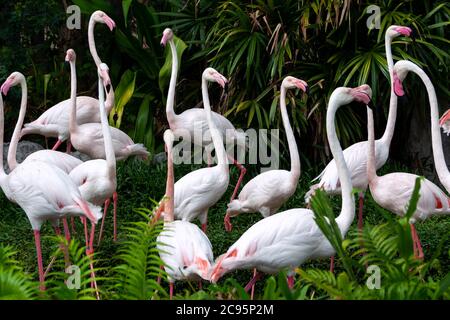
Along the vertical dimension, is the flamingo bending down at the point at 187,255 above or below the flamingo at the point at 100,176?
below

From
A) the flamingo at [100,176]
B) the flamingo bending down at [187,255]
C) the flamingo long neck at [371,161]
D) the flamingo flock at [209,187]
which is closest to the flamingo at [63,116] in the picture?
the flamingo flock at [209,187]

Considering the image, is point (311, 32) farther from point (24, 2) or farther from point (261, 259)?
point (261, 259)

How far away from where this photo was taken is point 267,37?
8328mm

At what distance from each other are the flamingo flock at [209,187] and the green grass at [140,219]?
21 centimetres

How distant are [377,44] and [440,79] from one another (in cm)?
72

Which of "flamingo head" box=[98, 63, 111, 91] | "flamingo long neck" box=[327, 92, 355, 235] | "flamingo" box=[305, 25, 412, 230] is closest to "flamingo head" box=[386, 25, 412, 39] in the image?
"flamingo" box=[305, 25, 412, 230]

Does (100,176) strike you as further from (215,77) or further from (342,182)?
(342,182)

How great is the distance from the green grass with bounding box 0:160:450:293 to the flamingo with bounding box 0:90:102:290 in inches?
20.3

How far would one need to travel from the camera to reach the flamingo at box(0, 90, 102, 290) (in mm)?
5238

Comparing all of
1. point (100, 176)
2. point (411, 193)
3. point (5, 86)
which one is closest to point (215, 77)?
point (100, 176)

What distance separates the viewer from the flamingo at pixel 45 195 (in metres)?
5.24

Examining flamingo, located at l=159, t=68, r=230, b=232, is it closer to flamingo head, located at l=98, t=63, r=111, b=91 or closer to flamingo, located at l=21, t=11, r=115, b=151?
flamingo head, located at l=98, t=63, r=111, b=91

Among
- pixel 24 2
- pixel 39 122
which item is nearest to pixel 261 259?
pixel 39 122

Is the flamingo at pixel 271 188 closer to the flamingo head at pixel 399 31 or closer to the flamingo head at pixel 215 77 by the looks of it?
the flamingo head at pixel 215 77
